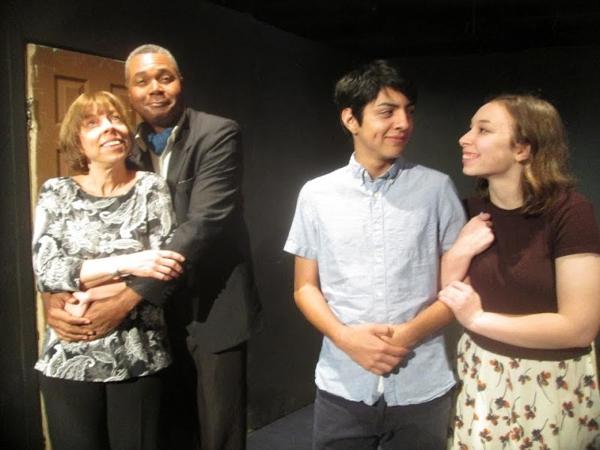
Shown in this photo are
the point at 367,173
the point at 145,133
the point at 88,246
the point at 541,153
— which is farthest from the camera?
the point at 145,133

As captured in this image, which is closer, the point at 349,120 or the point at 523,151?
the point at 523,151

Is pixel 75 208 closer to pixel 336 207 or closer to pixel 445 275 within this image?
pixel 336 207

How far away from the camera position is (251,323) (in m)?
1.94

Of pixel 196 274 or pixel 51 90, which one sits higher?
pixel 51 90

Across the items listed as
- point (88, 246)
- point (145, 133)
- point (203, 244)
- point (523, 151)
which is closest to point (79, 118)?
point (145, 133)

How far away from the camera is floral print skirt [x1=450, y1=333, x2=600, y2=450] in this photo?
1.45 m

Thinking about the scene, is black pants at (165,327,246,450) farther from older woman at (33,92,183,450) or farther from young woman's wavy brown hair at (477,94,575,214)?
young woman's wavy brown hair at (477,94,575,214)

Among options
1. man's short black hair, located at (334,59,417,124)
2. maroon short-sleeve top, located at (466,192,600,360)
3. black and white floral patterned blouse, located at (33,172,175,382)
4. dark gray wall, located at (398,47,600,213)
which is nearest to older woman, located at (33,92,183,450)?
black and white floral patterned blouse, located at (33,172,175,382)

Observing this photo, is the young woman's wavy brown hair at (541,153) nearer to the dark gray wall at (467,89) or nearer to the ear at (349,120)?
the ear at (349,120)

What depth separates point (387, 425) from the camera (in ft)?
5.32

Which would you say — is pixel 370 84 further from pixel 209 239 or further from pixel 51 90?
pixel 51 90

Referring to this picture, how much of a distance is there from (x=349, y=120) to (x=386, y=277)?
18.2 inches

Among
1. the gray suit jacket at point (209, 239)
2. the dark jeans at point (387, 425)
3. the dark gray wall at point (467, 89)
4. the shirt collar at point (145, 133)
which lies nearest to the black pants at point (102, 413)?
the gray suit jacket at point (209, 239)

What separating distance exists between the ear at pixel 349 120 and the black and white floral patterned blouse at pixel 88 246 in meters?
0.59
